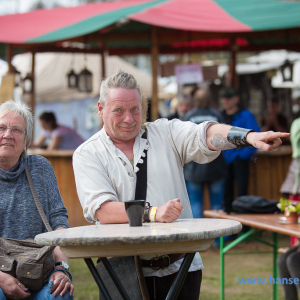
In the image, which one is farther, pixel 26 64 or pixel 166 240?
pixel 26 64

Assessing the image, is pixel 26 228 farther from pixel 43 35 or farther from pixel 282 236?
pixel 282 236

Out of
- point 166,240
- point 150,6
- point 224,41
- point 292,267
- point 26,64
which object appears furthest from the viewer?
point 26,64

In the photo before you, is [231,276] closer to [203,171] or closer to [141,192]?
[203,171]

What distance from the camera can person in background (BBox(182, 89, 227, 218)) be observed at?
5594 millimetres

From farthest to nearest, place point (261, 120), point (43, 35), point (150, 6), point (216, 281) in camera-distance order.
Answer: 1. point (261, 120)
2. point (150, 6)
3. point (43, 35)
4. point (216, 281)

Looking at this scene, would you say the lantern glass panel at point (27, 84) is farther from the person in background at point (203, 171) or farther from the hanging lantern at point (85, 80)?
the person in background at point (203, 171)

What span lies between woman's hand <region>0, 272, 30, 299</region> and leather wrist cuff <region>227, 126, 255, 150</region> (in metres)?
1.20

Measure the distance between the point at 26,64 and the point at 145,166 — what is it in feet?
35.8

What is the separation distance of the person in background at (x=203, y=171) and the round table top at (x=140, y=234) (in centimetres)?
373

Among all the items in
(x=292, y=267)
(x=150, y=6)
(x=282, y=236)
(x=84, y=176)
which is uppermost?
(x=150, y=6)

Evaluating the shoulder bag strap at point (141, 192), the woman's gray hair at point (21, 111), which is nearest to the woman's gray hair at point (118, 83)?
the shoulder bag strap at point (141, 192)

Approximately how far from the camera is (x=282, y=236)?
6.74 metres

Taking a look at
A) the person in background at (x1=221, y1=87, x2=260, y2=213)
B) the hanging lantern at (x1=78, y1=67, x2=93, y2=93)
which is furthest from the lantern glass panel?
the person in background at (x1=221, y1=87, x2=260, y2=213)

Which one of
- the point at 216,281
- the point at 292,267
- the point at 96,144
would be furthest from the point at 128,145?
the point at 216,281
